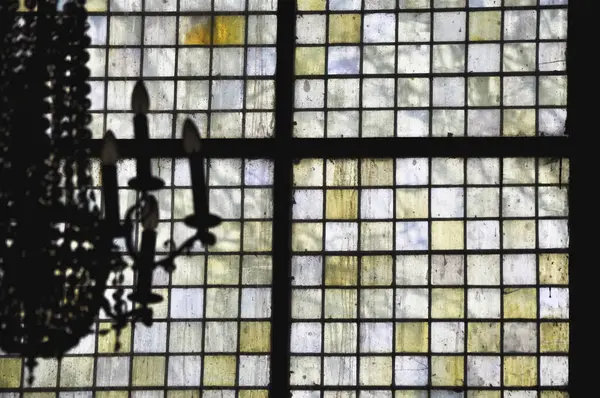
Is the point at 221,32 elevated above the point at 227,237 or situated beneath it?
Result: elevated above

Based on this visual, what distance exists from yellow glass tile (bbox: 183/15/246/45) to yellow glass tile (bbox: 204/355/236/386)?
1398mm

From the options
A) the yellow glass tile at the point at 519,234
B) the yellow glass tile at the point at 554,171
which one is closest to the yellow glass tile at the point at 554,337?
the yellow glass tile at the point at 519,234

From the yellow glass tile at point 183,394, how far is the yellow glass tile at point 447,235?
3.84ft

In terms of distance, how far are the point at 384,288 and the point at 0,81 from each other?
2167mm

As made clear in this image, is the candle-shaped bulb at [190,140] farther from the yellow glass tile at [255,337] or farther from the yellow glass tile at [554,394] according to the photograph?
the yellow glass tile at [554,394]

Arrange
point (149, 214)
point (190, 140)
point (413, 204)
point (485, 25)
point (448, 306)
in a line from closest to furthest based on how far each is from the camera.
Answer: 1. point (190, 140)
2. point (149, 214)
3. point (448, 306)
4. point (413, 204)
5. point (485, 25)

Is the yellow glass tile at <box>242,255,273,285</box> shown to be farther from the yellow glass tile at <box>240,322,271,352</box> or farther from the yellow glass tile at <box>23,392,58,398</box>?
the yellow glass tile at <box>23,392,58,398</box>

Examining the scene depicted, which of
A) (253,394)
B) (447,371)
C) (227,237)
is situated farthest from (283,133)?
(447,371)

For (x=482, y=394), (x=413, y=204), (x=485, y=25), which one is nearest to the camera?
(x=482, y=394)

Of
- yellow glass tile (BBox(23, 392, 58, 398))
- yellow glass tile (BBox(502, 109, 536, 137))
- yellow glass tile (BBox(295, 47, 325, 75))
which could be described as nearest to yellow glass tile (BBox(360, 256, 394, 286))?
yellow glass tile (BBox(502, 109, 536, 137))

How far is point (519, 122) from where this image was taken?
4965 millimetres

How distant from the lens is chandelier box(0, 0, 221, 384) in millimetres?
3023

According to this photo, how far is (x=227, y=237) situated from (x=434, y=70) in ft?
3.82

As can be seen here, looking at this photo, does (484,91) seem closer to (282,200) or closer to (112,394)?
Answer: (282,200)
